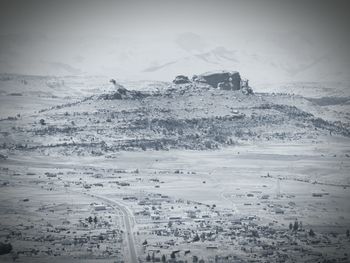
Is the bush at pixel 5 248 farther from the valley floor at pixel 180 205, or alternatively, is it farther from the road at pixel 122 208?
the road at pixel 122 208

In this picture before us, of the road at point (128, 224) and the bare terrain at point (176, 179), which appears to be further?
the bare terrain at point (176, 179)

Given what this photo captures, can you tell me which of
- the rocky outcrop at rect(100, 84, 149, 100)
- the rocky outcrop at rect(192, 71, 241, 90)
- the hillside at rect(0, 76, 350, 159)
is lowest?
the hillside at rect(0, 76, 350, 159)

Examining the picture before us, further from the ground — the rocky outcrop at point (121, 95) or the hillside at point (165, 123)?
the rocky outcrop at point (121, 95)

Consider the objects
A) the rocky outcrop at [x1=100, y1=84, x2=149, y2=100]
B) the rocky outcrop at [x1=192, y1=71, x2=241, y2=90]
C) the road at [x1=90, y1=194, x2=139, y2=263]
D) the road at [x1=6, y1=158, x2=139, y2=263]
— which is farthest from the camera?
Result: the rocky outcrop at [x1=192, y1=71, x2=241, y2=90]

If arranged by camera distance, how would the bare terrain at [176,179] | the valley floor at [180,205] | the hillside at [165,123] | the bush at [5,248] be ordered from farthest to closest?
the hillside at [165,123] < the bare terrain at [176,179] < the valley floor at [180,205] < the bush at [5,248]

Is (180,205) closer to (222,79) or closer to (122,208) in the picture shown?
(122,208)

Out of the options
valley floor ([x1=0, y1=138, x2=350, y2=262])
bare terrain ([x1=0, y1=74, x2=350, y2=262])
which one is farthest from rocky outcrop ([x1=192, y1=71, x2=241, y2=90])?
valley floor ([x1=0, y1=138, x2=350, y2=262])

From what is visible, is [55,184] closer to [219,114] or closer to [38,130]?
[38,130]

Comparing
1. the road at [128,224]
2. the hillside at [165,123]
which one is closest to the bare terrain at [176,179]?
the road at [128,224]

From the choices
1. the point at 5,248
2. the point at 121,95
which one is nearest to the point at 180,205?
the point at 5,248

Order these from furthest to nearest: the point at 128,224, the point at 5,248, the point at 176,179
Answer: the point at 176,179, the point at 128,224, the point at 5,248

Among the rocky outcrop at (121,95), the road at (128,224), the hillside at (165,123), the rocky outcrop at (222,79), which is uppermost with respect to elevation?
the rocky outcrop at (222,79)

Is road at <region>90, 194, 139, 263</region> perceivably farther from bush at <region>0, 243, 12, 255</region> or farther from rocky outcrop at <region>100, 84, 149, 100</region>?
rocky outcrop at <region>100, 84, 149, 100</region>

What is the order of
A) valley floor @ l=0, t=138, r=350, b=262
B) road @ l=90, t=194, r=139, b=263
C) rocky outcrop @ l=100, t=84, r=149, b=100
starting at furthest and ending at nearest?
rocky outcrop @ l=100, t=84, r=149, b=100
valley floor @ l=0, t=138, r=350, b=262
road @ l=90, t=194, r=139, b=263
